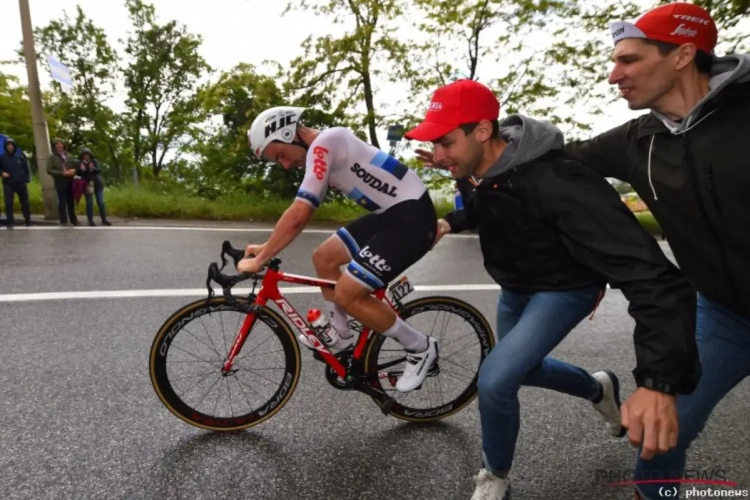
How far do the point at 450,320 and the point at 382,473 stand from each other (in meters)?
1.09

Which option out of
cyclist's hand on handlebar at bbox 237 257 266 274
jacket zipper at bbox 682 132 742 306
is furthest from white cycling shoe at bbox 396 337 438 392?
jacket zipper at bbox 682 132 742 306

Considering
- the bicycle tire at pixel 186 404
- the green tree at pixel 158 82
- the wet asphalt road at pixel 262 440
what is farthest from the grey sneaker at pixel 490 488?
the green tree at pixel 158 82

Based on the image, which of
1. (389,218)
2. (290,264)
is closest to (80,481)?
(389,218)

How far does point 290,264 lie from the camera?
7.29 metres

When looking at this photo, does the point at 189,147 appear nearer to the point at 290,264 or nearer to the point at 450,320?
the point at 290,264

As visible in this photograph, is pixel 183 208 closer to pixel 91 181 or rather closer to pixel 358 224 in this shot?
pixel 91 181

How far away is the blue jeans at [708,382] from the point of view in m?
1.81

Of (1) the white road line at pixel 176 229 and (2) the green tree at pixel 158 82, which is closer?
(1) the white road line at pixel 176 229

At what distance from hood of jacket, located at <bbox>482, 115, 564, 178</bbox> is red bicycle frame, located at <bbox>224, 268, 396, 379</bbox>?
3.84 ft

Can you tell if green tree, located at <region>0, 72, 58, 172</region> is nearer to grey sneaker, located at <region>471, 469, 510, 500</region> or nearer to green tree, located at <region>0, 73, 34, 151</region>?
green tree, located at <region>0, 73, 34, 151</region>

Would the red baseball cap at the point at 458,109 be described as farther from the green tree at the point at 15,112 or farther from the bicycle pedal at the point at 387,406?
the green tree at the point at 15,112

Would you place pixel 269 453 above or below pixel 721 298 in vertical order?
below

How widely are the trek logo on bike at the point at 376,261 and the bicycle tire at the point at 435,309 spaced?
444 mm

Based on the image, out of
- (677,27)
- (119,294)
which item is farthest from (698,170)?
(119,294)
